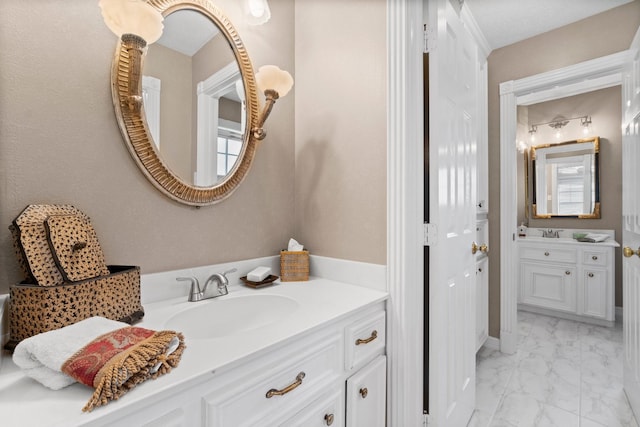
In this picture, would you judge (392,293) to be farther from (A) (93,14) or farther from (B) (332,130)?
(A) (93,14)

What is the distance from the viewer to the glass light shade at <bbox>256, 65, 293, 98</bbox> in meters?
1.29

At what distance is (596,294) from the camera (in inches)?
119

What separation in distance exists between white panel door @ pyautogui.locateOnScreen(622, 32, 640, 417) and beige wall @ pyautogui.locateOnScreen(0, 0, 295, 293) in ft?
6.51

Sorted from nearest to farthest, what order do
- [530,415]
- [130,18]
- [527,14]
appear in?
[130,18] < [530,415] < [527,14]

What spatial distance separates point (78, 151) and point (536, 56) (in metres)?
3.20

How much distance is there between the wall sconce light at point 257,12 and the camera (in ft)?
4.50

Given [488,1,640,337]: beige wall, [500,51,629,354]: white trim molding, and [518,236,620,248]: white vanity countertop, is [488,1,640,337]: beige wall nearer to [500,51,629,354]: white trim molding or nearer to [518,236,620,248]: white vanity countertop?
[500,51,629,354]: white trim molding

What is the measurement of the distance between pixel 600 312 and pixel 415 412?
121 inches

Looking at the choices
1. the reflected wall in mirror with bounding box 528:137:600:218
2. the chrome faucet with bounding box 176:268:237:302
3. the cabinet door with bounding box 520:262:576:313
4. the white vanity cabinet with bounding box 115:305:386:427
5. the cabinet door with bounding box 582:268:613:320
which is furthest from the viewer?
the reflected wall in mirror with bounding box 528:137:600:218

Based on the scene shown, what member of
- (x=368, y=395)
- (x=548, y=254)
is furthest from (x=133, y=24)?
(x=548, y=254)

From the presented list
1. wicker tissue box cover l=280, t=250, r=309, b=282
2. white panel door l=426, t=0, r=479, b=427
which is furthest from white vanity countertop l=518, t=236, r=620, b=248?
wicker tissue box cover l=280, t=250, r=309, b=282

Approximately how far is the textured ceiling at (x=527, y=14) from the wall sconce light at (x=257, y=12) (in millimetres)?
1649

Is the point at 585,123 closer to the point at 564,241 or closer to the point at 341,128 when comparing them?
the point at 564,241

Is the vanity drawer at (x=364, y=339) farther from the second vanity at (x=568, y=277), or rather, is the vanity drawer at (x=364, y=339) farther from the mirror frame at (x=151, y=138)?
the second vanity at (x=568, y=277)
